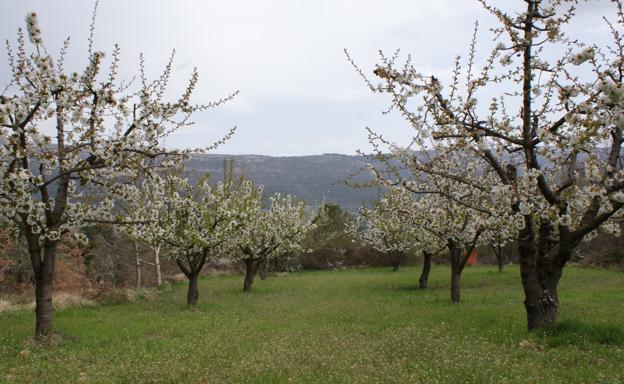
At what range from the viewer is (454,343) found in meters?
11.8

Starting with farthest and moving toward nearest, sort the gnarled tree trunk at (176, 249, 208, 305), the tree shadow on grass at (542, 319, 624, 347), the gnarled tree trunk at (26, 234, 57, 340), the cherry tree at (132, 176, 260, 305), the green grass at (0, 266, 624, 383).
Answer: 1. the gnarled tree trunk at (176, 249, 208, 305)
2. the cherry tree at (132, 176, 260, 305)
3. the gnarled tree trunk at (26, 234, 57, 340)
4. the tree shadow on grass at (542, 319, 624, 347)
5. the green grass at (0, 266, 624, 383)

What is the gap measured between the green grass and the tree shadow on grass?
3 cm

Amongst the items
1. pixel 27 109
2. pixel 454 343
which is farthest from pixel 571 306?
pixel 27 109

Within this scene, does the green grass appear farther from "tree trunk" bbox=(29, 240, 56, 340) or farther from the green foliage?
the green foliage

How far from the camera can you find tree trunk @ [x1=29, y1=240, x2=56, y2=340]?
42.8 feet

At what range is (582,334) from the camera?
12.0 m

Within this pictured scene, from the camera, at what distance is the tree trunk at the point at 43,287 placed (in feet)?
42.8

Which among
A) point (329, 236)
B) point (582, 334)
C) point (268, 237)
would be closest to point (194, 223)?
point (268, 237)

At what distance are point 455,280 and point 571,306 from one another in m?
4.85

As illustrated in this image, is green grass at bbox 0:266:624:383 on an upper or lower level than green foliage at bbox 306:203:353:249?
upper

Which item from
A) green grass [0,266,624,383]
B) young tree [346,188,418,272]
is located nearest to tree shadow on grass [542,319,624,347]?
green grass [0,266,624,383]

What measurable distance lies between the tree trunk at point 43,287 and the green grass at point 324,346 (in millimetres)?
538

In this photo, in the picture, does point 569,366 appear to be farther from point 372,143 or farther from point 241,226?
point 241,226

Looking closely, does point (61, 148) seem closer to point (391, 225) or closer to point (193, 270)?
point (193, 270)
